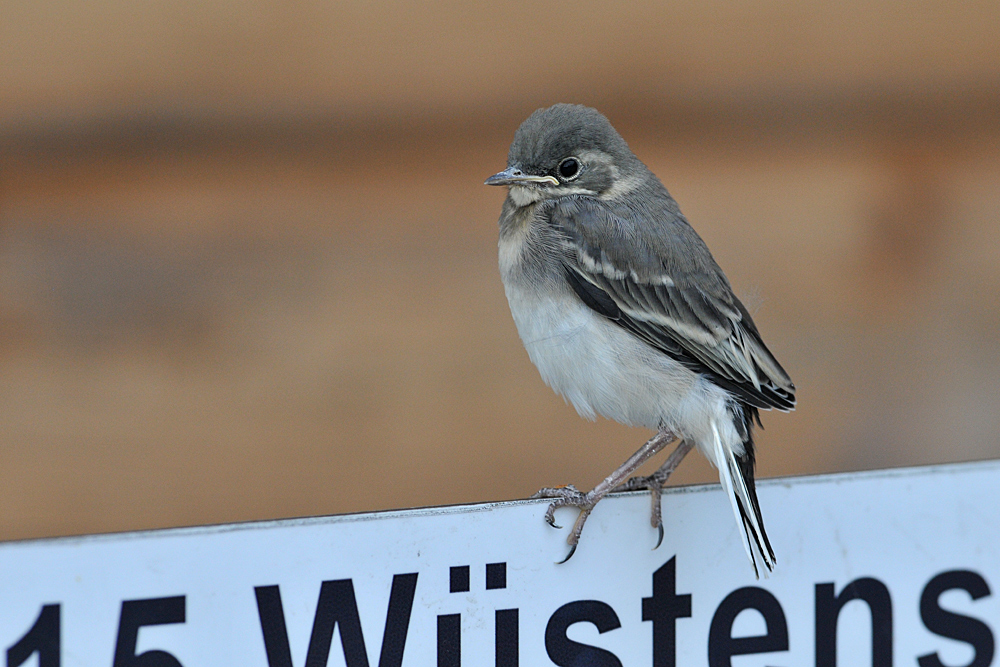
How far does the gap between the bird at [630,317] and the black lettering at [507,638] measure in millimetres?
468

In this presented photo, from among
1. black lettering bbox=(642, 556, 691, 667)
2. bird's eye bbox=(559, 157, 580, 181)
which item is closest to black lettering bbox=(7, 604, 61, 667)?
black lettering bbox=(642, 556, 691, 667)

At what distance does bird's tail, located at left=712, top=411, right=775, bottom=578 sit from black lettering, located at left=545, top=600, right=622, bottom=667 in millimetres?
255

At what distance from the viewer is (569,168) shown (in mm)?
2072

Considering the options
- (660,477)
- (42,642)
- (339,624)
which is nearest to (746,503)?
(660,477)

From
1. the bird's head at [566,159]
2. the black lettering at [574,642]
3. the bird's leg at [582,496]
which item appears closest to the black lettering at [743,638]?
the black lettering at [574,642]

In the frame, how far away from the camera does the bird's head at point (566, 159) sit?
2.00 meters

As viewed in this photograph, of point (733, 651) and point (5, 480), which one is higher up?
point (5, 480)

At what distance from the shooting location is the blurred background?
3322 mm

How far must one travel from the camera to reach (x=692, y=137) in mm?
3770

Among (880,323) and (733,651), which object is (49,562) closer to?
(733,651)

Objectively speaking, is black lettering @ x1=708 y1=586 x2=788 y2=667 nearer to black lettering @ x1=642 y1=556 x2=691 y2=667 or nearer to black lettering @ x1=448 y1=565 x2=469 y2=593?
black lettering @ x1=642 y1=556 x2=691 y2=667

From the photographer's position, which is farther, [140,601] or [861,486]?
[861,486]

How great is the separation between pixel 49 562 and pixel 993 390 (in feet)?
12.4

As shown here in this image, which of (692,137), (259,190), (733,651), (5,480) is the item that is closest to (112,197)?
(259,190)
